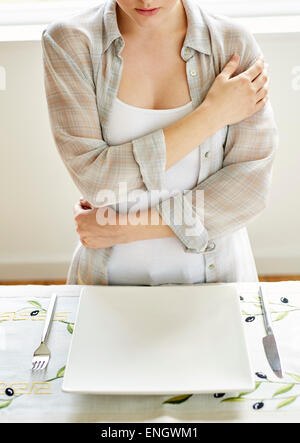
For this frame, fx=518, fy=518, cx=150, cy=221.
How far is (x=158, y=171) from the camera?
971 mm

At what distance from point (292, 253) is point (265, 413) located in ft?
4.98

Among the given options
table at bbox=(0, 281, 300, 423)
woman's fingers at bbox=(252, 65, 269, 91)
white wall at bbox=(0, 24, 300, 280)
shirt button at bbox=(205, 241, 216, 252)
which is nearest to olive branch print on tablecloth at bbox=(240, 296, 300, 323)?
table at bbox=(0, 281, 300, 423)

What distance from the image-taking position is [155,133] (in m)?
0.97

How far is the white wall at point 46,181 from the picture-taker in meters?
1.81

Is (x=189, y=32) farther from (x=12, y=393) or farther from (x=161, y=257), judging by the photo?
(x=12, y=393)

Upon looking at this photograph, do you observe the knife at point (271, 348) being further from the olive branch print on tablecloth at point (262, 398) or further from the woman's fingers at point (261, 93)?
the woman's fingers at point (261, 93)

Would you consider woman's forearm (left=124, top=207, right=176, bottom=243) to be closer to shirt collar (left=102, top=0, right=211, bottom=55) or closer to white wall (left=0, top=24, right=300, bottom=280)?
shirt collar (left=102, top=0, right=211, bottom=55)

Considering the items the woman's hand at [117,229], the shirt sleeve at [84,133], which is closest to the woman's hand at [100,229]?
the woman's hand at [117,229]

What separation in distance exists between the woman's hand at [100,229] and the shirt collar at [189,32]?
0.33 m

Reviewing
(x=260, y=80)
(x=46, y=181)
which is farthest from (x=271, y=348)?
(x=46, y=181)

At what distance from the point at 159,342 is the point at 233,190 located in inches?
13.3

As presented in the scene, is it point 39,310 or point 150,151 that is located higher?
point 150,151

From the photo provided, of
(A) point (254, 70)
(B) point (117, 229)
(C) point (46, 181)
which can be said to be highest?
(A) point (254, 70)
